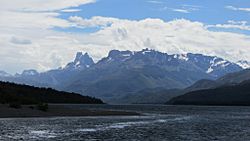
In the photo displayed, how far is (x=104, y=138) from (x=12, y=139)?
1591cm

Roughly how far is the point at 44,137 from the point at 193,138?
1027 inches

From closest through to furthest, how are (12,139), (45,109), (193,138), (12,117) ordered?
(12,139) < (193,138) < (12,117) < (45,109)

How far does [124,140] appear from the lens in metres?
84.4

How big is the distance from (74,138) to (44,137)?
5.17m

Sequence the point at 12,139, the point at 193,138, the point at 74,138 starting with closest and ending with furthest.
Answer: the point at 12,139, the point at 74,138, the point at 193,138

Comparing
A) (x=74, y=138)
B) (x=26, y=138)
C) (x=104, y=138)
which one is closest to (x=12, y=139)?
(x=26, y=138)

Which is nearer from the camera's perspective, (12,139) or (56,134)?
(12,139)

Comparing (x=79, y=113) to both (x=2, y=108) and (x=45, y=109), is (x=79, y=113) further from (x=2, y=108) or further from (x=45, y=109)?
(x=2, y=108)

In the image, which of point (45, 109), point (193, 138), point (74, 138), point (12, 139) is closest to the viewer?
point (12, 139)

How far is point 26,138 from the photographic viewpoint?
83062mm

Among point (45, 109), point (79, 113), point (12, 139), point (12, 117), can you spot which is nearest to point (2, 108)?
point (12, 117)

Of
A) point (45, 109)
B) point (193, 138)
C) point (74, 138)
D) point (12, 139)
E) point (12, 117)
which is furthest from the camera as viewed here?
point (45, 109)

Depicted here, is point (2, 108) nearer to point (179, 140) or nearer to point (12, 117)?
point (12, 117)

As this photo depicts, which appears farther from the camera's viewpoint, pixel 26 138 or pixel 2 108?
pixel 2 108
